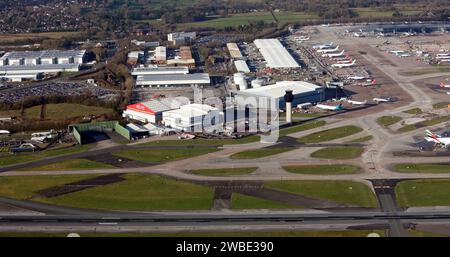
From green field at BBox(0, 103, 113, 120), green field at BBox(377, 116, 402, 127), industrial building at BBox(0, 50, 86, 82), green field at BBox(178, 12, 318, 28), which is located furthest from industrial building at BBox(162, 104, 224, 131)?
green field at BBox(178, 12, 318, 28)

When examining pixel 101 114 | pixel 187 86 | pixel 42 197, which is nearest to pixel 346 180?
pixel 42 197

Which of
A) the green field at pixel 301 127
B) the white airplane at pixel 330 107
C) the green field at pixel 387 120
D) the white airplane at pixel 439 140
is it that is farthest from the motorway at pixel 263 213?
the white airplane at pixel 330 107

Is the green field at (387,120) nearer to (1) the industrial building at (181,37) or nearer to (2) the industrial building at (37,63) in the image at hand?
(2) the industrial building at (37,63)

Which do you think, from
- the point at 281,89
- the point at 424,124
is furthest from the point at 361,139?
the point at 281,89

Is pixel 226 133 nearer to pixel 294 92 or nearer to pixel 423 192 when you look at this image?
pixel 294 92
